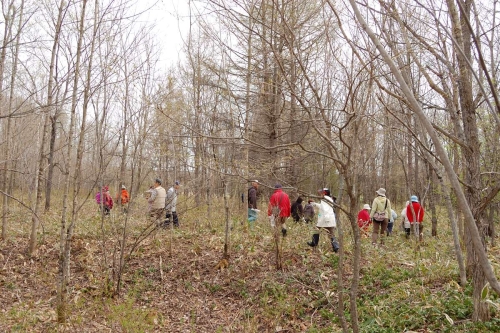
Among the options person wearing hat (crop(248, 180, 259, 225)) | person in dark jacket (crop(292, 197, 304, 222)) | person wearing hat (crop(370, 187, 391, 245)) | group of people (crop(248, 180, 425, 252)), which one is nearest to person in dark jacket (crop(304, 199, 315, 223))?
group of people (crop(248, 180, 425, 252))

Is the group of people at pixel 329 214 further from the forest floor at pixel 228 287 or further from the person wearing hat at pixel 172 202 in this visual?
the person wearing hat at pixel 172 202

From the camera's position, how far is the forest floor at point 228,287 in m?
5.24

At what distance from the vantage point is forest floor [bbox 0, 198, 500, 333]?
5242 millimetres

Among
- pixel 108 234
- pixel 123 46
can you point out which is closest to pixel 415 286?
pixel 123 46

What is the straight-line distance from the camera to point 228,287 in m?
7.10

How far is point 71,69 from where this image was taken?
5.40 meters

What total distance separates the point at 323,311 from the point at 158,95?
4.60 metres

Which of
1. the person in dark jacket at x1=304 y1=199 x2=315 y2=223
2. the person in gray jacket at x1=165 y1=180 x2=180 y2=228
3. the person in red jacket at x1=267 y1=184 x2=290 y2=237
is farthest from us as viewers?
the person in dark jacket at x1=304 y1=199 x2=315 y2=223

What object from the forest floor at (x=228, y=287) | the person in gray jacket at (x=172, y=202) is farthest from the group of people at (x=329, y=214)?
the person in gray jacket at (x=172, y=202)

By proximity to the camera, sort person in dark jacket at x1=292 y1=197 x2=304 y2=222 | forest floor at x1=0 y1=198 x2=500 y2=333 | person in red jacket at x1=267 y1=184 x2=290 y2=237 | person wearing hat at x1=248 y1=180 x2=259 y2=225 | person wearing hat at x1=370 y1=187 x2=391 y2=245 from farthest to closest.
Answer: person in dark jacket at x1=292 y1=197 x2=304 y2=222
person wearing hat at x1=248 y1=180 x2=259 y2=225
person wearing hat at x1=370 y1=187 x2=391 y2=245
person in red jacket at x1=267 y1=184 x2=290 y2=237
forest floor at x1=0 y1=198 x2=500 y2=333

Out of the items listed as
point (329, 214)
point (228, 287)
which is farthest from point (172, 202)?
point (329, 214)

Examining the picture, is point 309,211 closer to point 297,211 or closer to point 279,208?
point 297,211

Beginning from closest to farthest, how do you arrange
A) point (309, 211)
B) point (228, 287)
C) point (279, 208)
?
point (228, 287) < point (279, 208) < point (309, 211)

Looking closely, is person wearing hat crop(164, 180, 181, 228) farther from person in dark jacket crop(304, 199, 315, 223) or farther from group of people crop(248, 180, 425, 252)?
person in dark jacket crop(304, 199, 315, 223)
